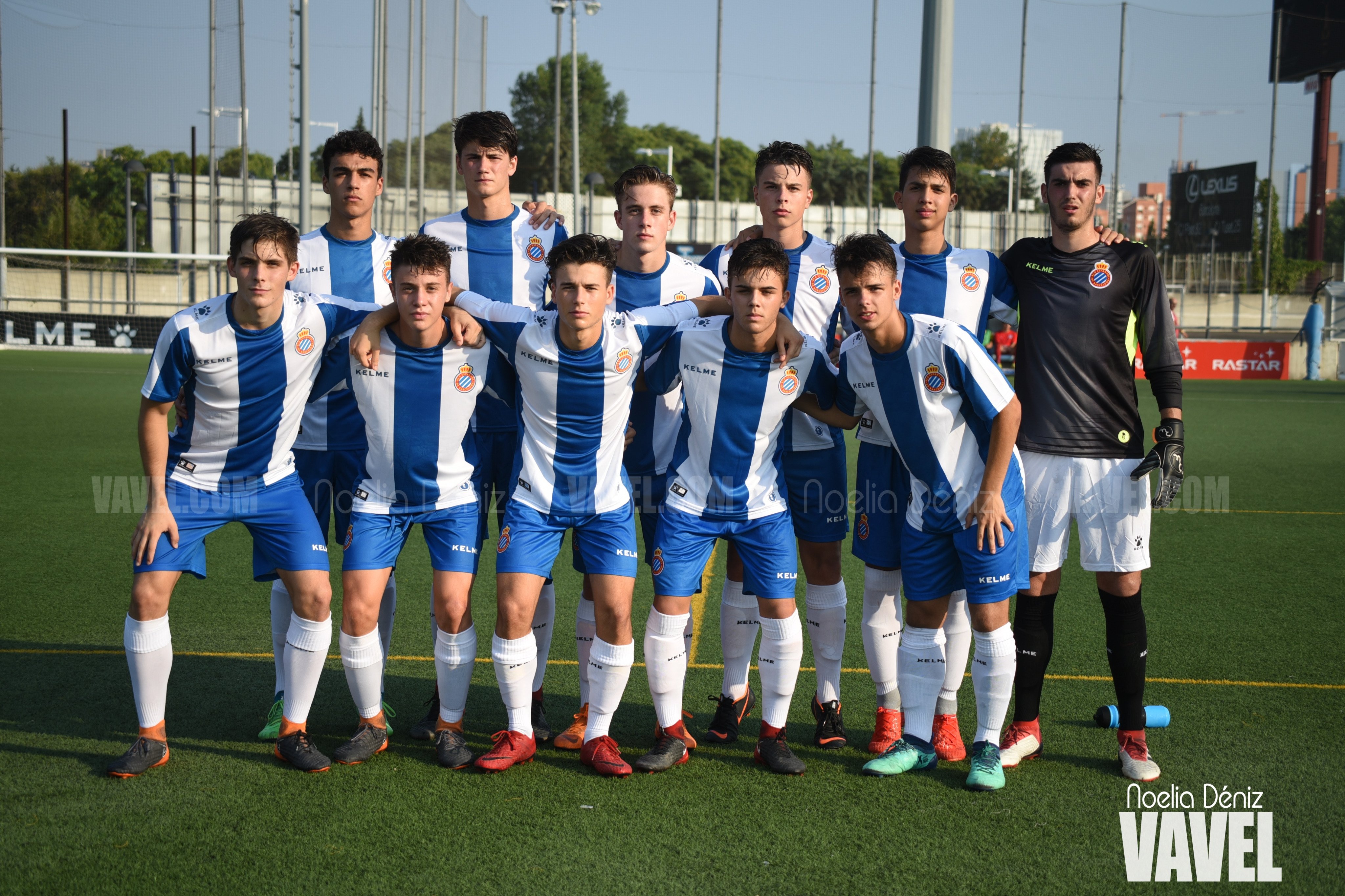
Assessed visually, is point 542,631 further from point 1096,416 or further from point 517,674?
point 1096,416

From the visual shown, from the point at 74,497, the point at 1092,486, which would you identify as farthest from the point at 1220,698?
the point at 74,497

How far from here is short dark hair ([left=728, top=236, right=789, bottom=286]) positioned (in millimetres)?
3484

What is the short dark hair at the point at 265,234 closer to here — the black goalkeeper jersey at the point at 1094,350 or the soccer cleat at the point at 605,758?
the soccer cleat at the point at 605,758

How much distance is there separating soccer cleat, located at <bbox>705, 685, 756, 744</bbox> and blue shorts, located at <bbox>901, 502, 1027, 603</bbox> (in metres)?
0.81

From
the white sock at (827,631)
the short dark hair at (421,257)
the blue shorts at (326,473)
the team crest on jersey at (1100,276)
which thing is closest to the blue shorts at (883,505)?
the white sock at (827,631)

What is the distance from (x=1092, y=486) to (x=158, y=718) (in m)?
3.36

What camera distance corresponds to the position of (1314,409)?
1522 centimetres

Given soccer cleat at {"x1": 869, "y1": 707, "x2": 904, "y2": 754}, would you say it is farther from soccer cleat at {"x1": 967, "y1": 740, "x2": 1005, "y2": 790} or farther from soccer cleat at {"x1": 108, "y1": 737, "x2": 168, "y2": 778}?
soccer cleat at {"x1": 108, "y1": 737, "x2": 168, "y2": 778}

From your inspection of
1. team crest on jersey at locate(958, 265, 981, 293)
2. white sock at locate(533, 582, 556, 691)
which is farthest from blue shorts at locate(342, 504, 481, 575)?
team crest on jersey at locate(958, 265, 981, 293)

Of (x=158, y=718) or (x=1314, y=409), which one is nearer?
(x=158, y=718)

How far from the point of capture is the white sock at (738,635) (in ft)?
13.0

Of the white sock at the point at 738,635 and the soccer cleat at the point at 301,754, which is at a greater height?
the white sock at the point at 738,635

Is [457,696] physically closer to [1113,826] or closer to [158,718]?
[158,718]

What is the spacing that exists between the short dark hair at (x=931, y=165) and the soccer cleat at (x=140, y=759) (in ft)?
10.8
